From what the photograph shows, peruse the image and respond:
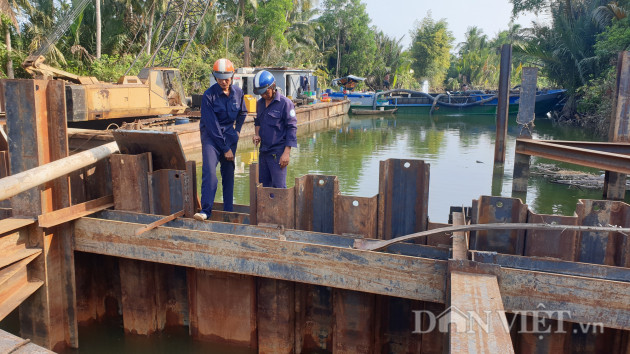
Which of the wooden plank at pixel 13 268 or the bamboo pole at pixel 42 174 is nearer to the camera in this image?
the bamboo pole at pixel 42 174

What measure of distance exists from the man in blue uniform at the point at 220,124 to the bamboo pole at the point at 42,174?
0.93 meters

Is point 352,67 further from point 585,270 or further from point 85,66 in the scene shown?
point 585,270

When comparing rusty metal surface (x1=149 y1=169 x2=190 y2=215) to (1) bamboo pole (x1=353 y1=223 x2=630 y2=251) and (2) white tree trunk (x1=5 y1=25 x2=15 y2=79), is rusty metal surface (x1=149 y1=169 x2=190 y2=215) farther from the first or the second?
(2) white tree trunk (x1=5 y1=25 x2=15 y2=79)

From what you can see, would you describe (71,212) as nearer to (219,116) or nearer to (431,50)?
(219,116)

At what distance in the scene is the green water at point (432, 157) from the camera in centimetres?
1073

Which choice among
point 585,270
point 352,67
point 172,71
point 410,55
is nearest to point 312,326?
point 585,270

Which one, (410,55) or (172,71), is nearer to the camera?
(172,71)

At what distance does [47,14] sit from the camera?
2381 cm

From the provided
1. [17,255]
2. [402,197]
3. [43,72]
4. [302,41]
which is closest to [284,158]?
[402,197]

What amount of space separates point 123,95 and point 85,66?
1126 cm

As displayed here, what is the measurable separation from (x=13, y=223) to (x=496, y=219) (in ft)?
11.9

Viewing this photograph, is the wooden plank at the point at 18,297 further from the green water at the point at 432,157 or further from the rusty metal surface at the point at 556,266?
the green water at the point at 432,157

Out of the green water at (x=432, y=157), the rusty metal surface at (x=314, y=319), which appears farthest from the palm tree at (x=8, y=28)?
the rusty metal surface at (x=314, y=319)

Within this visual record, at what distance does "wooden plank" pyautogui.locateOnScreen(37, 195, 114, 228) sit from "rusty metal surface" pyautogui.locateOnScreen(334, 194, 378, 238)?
6.75ft
